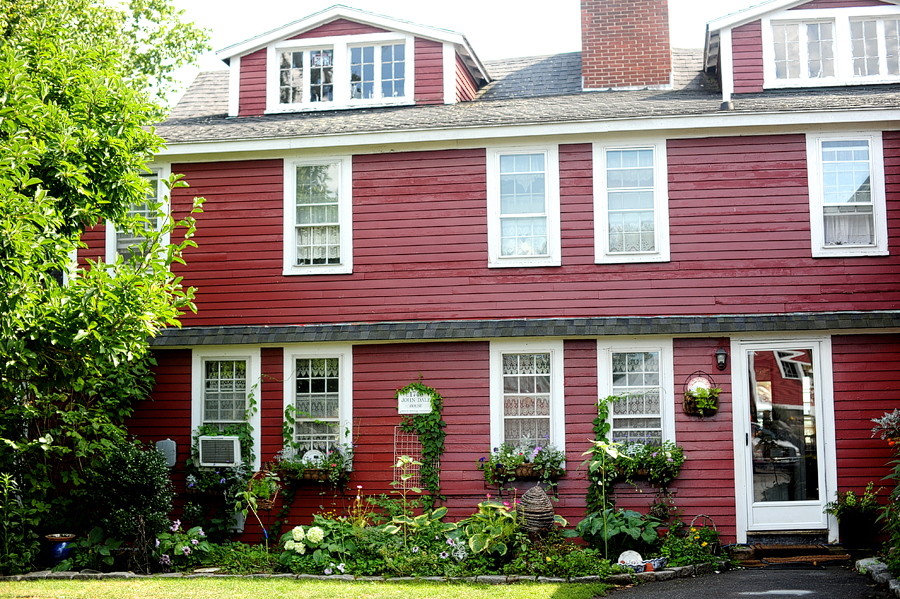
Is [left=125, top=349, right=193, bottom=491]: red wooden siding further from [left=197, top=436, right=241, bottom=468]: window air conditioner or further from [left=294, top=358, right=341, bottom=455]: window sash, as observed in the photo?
[left=294, top=358, right=341, bottom=455]: window sash

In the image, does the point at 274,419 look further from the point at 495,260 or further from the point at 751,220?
the point at 751,220

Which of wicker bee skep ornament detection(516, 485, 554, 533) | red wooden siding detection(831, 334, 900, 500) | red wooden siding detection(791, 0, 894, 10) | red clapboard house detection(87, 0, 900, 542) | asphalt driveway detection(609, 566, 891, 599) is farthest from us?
red wooden siding detection(791, 0, 894, 10)

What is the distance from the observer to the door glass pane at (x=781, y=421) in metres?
11.1

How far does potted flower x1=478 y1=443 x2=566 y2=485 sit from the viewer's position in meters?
11.0

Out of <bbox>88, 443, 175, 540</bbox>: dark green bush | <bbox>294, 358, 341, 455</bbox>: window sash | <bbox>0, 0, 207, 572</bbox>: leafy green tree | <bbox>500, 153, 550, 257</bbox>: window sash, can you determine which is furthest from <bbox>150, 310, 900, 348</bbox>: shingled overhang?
<bbox>88, 443, 175, 540</bbox>: dark green bush

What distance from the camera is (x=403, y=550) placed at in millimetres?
10094

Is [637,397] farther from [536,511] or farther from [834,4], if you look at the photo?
[834,4]

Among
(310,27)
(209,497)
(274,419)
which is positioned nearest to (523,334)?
(274,419)

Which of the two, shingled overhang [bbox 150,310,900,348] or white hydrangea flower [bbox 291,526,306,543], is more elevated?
shingled overhang [bbox 150,310,900,348]

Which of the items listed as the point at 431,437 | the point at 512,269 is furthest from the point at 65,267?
the point at 512,269

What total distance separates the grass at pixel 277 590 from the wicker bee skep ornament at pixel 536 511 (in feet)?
3.32

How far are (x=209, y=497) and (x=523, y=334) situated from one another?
→ 183 inches

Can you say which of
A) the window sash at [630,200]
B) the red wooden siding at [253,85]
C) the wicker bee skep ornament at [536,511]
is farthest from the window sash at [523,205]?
the red wooden siding at [253,85]

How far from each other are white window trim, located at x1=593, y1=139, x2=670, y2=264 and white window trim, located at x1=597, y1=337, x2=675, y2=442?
1.05 m
